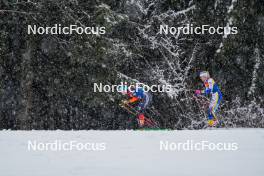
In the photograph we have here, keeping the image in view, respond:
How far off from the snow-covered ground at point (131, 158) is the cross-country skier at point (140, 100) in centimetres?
606

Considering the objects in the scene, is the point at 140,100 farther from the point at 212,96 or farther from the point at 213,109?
the point at 212,96

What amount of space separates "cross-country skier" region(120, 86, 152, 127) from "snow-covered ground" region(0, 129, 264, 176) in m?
6.06

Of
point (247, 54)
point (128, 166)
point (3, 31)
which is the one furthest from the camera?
point (247, 54)

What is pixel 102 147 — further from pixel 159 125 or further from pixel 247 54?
pixel 247 54

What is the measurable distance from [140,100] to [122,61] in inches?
47.6

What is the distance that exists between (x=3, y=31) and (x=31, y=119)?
2956mm

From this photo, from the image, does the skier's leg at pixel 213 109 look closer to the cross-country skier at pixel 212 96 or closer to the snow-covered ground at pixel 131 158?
the cross-country skier at pixel 212 96

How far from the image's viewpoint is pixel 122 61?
13.1 m

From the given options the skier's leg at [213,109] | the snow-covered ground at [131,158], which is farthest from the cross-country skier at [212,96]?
the snow-covered ground at [131,158]

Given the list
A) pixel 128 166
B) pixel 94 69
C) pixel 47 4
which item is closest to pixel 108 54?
pixel 94 69

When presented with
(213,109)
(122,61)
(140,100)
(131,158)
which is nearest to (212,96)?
(213,109)

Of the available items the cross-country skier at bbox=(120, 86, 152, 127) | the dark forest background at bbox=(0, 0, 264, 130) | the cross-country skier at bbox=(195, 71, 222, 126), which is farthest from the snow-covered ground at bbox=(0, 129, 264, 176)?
the cross-country skier at bbox=(120, 86, 152, 127)

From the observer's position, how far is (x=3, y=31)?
1175 cm

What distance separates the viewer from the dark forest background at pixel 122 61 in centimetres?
1192
